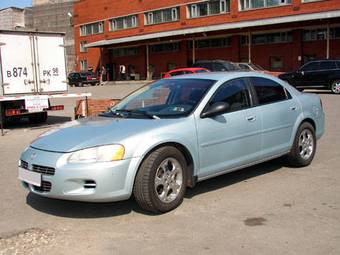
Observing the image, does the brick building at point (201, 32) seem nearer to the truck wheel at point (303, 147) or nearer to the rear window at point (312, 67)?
the rear window at point (312, 67)

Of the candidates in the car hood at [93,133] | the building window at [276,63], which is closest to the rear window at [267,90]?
the car hood at [93,133]

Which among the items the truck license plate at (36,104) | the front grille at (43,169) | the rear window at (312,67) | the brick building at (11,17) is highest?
the brick building at (11,17)

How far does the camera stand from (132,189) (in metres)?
5.30

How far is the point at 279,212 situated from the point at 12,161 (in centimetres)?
558

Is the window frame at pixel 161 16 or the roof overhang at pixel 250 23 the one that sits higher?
the window frame at pixel 161 16

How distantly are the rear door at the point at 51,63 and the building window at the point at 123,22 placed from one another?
40835 mm

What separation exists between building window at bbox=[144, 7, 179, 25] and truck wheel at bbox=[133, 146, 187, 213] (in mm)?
45312

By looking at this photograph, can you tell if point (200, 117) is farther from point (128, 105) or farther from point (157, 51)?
point (157, 51)

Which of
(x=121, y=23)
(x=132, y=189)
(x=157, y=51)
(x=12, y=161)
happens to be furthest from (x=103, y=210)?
(x=121, y=23)

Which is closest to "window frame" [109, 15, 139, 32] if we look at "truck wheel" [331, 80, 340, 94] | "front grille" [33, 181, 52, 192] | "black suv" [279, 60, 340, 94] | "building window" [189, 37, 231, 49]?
"building window" [189, 37, 231, 49]

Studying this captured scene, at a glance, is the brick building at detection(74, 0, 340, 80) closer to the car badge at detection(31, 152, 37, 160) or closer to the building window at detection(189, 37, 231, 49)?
the building window at detection(189, 37, 231, 49)

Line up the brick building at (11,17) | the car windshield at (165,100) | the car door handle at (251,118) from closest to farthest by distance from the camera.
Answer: the car windshield at (165,100)
the car door handle at (251,118)
the brick building at (11,17)

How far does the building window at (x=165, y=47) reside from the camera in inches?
1912

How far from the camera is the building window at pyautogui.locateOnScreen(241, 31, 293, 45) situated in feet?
128
